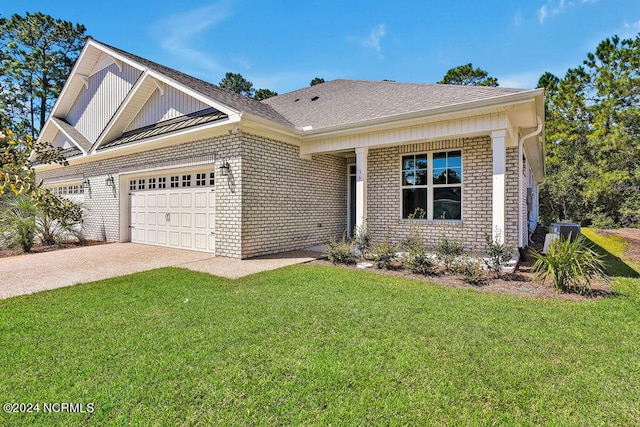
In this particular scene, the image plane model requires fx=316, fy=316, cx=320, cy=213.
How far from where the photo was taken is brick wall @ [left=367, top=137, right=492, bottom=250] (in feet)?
25.8

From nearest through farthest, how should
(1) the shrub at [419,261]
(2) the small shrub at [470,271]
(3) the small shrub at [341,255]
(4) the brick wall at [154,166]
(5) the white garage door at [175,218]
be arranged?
(2) the small shrub at [470,271], (1) the shrub at [419,261], (3) the small shrub at [341,255], (4) the brick wall at [154,166], (5) the white garage door at [175,218]

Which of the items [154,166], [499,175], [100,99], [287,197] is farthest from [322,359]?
[100,99]

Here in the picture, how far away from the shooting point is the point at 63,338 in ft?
10.9

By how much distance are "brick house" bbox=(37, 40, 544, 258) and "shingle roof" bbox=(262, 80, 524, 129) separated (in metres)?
0.08

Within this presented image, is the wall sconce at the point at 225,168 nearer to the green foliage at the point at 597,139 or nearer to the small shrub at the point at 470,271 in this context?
the small shrub at the point at 470,271

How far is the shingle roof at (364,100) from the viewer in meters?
7.60

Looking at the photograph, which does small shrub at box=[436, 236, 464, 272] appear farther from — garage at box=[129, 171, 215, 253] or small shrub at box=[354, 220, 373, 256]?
garage at box=[129, 171, 215, 253]

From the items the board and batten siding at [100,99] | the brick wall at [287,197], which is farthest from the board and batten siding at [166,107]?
the brick wall at [287,197]

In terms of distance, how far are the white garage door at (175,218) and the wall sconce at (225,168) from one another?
85 cm

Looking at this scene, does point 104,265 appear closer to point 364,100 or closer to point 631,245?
point 364,100

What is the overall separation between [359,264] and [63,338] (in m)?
5.25

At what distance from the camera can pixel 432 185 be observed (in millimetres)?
8602

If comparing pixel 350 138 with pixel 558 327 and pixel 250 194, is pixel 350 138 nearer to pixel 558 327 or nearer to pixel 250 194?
pixel 250 194

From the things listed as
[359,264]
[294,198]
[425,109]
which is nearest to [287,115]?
[294,198]
